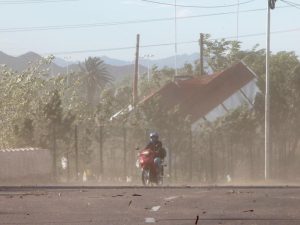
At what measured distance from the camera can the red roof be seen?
51812mm

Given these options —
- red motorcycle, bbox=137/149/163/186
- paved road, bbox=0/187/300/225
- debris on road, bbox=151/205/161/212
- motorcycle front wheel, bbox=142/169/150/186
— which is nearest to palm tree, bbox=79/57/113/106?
motorcycle front wheel, bbox=142/169/150/186

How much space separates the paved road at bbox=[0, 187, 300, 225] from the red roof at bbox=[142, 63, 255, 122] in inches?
1312

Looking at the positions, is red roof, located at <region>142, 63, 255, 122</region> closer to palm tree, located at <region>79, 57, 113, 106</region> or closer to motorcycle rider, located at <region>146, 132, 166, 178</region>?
motorcycle rider, located at <region>146, 132, 166, 178</region>

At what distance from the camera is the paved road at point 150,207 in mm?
12070

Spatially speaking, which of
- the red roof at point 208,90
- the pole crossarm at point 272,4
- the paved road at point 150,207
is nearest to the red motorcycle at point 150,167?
the paved road at point 150,207

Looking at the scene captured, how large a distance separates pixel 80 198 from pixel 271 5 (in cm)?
2225

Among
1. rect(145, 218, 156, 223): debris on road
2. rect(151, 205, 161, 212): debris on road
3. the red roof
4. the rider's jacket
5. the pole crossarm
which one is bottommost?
rect(151, 205, 161, 212): debris on road

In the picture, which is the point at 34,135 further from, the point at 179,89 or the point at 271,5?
the point at 179,89

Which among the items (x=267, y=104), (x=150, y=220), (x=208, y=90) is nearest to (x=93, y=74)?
(x=208, y=90)

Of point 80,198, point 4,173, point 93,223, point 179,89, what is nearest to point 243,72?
point 179,89

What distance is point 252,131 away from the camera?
3962cm

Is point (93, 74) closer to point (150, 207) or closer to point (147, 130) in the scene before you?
point (147, 130)

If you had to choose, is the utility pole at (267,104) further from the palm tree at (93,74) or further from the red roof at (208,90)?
the palm tree at (93,74)

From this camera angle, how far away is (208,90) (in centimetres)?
5303
